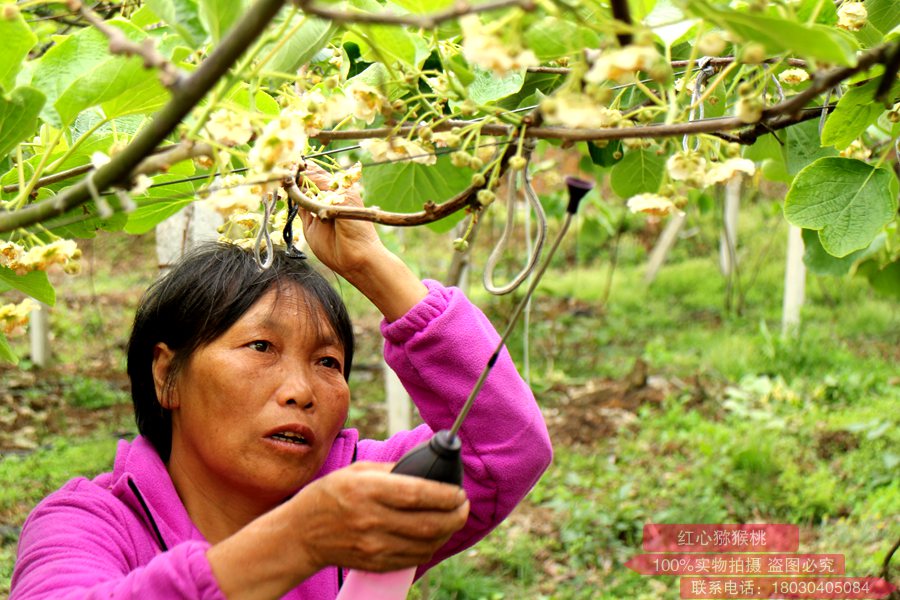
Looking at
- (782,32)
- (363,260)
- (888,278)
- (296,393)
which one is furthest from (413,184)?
(888,278)

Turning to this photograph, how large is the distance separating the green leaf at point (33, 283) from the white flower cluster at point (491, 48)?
0.58 meters

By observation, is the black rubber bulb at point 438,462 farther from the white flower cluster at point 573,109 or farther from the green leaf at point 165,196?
the green leaf at point 165,196

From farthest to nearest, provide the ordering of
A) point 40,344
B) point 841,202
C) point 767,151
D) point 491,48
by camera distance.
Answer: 1. point 40,344
2. point 767,151
3. point 841,202
4. point 491,48

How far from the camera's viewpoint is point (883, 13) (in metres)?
1.02

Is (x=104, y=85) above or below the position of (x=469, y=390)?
above

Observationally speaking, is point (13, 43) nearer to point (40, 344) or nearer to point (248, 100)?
point (248, 100)

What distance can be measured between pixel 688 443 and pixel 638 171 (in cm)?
280

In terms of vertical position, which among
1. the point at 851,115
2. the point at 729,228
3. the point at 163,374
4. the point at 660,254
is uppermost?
the point at 851,115

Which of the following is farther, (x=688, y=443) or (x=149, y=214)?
(x=688, y=443)

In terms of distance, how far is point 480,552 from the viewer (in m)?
3.18

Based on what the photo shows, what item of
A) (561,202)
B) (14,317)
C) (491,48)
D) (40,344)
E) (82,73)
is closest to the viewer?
(491,48)

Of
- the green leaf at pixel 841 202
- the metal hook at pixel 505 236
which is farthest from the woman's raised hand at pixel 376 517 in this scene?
the green leaf at pixel 841 202

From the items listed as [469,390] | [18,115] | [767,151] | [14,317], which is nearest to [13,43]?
[18,115]

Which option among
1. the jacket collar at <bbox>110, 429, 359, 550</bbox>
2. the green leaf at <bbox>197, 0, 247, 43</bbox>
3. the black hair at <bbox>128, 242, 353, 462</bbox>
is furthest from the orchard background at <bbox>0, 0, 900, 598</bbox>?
the jacket collar at <bbox>110, 429, 359, 550</bbox>
